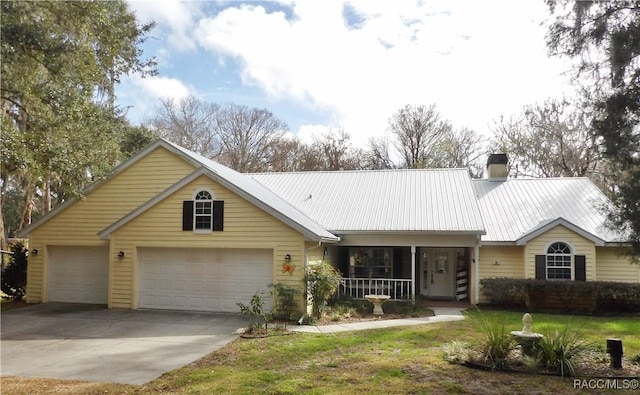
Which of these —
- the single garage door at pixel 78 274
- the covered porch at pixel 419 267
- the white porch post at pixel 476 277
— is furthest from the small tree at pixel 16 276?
the white porch post at pixel 476 277

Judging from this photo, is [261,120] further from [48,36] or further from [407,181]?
[48,36]

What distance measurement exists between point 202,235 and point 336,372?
7439mm

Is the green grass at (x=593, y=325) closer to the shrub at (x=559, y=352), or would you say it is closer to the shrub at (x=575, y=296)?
the shrub at (x=575, y=296)

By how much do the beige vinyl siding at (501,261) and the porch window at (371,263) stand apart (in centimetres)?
337

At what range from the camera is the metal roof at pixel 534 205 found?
1652cm

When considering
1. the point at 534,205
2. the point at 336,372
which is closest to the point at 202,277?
the point at 336,372

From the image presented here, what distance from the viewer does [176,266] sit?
46.6 feet

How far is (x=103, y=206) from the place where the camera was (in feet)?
51.9

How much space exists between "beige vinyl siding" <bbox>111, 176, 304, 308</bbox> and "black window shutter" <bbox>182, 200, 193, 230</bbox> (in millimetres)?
117

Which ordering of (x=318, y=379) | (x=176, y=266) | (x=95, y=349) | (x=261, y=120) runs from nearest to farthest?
(x=318, y=379)
(x=95, y=349)
(x=176, y=266)
(x=261, y=120)

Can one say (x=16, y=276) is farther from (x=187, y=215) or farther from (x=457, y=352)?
(x=457, y=352)

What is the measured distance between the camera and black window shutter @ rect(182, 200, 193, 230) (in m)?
13.9

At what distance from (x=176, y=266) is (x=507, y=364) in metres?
9.83

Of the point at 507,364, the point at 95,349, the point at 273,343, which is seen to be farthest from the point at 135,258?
the point at 507,364
